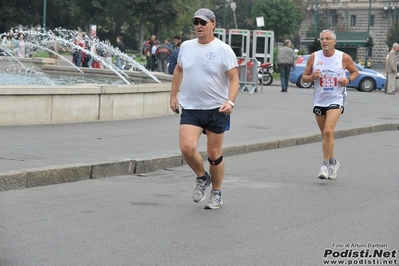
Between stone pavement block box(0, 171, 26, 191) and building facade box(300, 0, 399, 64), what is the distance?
96731 millimetres

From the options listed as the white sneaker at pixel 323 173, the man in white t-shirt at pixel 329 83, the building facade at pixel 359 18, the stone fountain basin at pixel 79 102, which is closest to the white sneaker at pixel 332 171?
the man in white t-shirt at pixel 329 83

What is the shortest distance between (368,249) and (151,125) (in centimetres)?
1038

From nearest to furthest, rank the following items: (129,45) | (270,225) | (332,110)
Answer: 1. (270,225)
2. (332,110)
3. (129,45)

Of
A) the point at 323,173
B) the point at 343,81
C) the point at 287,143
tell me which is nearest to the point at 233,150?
the point at 287,143

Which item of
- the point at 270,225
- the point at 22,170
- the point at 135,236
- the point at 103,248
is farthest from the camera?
the point at 22,170

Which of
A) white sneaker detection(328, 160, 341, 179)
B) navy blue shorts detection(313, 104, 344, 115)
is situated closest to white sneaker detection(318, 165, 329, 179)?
white sneaker detection(328, 160, 341, 179)

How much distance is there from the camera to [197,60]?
28.0ft

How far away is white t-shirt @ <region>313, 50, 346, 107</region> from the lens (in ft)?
36.7

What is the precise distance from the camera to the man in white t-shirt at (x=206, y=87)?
27.8 ft

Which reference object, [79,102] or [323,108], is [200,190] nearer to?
[323,108]

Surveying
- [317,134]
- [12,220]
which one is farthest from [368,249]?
[317,134]

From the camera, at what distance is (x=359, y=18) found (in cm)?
10944

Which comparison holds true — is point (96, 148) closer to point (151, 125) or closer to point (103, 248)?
point (151, 125)

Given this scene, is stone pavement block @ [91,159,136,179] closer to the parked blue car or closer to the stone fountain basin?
the stone fountain basin
